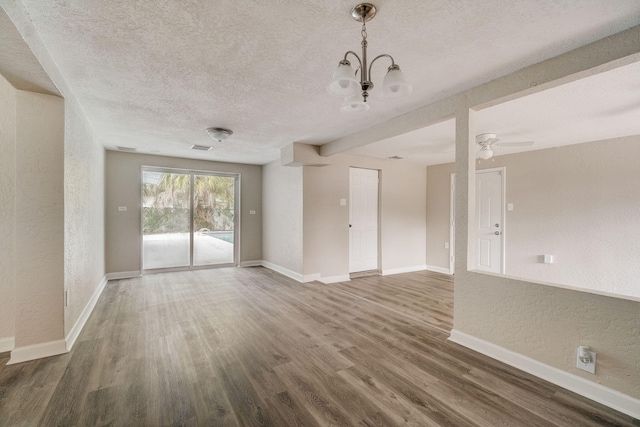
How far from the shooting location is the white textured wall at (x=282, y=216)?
198 inches

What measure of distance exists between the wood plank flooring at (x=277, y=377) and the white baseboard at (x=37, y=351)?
89 millimetres

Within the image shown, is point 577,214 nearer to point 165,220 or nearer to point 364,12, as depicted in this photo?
point 364,12

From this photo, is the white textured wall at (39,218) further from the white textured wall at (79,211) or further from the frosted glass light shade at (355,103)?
the frosted glass light shade at (355,103)

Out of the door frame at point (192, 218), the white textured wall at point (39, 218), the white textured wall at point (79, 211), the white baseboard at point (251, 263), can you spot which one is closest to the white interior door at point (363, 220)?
the white baseboard at point (251, 263)

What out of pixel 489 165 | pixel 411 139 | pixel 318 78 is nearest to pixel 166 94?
pixel 318 78

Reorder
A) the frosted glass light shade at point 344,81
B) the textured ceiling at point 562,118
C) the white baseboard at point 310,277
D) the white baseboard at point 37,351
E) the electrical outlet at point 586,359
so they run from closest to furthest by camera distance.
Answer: the frosted glass light shade at point 344,81 → the electrical outlet at point 586,359 → the white baseboard at point 37,351 → the textured ceiling at point 562,118 → the white baseboard at point 310,277

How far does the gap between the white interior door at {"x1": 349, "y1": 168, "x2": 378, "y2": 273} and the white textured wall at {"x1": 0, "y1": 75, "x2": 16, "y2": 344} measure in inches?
178

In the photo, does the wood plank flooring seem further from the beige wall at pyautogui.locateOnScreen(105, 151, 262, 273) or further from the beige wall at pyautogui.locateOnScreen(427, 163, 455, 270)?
the beige wall at pyautogui.locateOnScreen(427, 163, 455, 270)

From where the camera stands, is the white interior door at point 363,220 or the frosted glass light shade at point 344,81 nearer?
the frosted glass light shade at point 344,81

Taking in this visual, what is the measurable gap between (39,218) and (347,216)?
4.17 metres

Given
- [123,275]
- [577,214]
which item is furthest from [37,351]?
[577,214]

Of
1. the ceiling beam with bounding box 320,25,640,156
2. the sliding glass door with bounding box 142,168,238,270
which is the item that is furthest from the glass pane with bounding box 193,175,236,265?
the ceiling beam with bounding box 320,25,640,156

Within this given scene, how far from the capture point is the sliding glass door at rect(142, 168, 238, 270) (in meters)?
5.56

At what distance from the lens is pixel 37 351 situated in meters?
2.30
